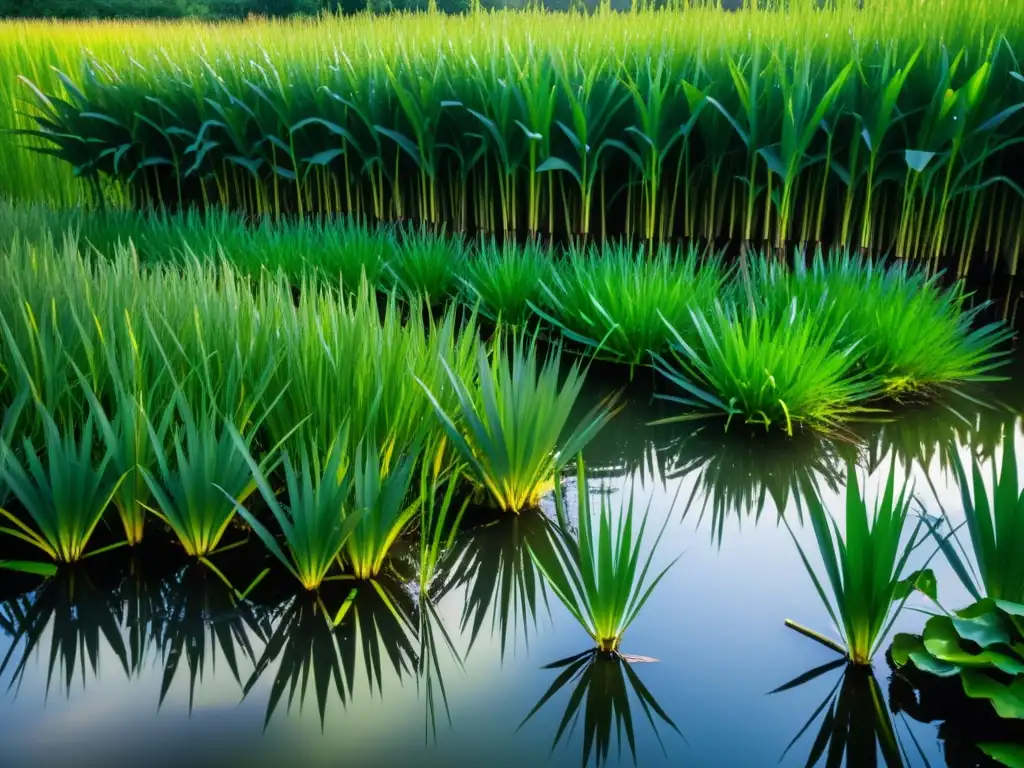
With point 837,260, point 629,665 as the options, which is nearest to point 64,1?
point 837,260

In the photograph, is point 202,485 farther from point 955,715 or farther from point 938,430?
point 938,430

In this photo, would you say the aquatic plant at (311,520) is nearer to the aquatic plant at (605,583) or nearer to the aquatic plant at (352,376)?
the aquatic plant at (352,376)

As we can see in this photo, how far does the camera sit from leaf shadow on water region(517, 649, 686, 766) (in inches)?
48.8

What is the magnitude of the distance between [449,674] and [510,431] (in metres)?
0.59

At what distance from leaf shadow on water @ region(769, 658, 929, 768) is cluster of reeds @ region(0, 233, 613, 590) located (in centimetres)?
61

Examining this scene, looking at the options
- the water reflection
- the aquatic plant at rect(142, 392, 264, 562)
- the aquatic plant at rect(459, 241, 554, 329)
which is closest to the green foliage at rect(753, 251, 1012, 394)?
the aquatic plant at rect(459, 241, 554, 329)

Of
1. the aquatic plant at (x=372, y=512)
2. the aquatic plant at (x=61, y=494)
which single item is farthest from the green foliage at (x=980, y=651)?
the aquatic plant at (x=61, y=494)

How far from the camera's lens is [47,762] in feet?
3.92

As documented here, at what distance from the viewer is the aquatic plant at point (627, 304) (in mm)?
2783

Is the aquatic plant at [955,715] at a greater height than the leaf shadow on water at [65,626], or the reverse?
the aquatic plant at [955,715]

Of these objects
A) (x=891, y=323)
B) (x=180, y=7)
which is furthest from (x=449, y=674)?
(x=180, y=7)

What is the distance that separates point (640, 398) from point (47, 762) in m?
1.81

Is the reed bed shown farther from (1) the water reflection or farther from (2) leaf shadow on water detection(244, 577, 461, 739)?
(2) leaf shadow on water detection(244, 577, 461, 739)

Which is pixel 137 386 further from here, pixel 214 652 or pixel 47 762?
pixel 47 762
